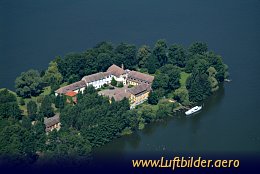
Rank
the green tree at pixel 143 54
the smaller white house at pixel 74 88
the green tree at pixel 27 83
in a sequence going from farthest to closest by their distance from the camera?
1. the green tree at pixel 143 54
2. the green tree at pixel 27 83
3. the smaller white house at pixel 74 88

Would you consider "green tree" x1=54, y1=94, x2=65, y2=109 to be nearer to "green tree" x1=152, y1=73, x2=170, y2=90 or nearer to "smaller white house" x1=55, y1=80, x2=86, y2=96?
"smaller white house" x1=55, y1=80, x2=86, y2=96

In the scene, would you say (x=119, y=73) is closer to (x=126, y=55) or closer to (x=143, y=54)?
(x=126, y=55)

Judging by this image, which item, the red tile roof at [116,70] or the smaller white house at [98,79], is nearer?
the smaller white house at [98,79]

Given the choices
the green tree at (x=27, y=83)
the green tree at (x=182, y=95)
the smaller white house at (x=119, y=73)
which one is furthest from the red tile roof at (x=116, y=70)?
the green tree at (x=27, y=83)

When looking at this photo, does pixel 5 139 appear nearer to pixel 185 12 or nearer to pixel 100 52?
pixel 100 52

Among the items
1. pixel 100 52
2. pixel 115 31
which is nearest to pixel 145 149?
pixel 100 52

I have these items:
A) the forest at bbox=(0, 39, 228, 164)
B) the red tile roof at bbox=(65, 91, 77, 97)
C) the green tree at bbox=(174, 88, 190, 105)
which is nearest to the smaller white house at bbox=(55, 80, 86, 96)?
the red tile roof at bbox=(65, 91, 77, 97)

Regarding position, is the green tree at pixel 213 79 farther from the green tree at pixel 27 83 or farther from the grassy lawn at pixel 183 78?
the green tree at pixel 27 83

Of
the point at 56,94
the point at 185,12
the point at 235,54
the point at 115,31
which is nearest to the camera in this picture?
the point at 56,94

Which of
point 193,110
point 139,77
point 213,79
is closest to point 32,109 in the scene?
point 139,77
